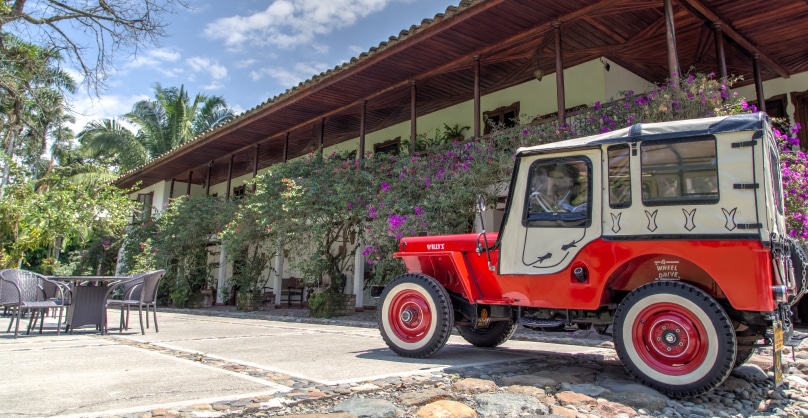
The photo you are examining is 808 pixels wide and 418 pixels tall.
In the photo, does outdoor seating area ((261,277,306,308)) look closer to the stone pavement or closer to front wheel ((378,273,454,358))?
the stone pavement

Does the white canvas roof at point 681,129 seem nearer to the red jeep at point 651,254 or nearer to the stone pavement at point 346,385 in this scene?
the red jeep at point 651,254

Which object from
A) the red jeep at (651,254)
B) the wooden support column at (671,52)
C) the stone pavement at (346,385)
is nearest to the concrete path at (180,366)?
the stone pavement at (346,385)

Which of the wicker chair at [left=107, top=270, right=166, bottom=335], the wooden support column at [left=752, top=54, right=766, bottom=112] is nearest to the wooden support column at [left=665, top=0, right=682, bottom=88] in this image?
the wooden support column at [left=752, top=54, right=766, bottom=112]

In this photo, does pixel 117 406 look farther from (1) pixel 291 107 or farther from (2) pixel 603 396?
(1) pixel 291 107

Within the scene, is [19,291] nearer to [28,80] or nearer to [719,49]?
[28,80]

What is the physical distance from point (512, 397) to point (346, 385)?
3.30 feet

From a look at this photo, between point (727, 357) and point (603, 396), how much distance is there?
30.3 inches

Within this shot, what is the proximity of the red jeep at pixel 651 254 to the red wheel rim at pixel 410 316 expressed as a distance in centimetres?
2

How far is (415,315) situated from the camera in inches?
177

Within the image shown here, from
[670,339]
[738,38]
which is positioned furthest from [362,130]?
[670,339]

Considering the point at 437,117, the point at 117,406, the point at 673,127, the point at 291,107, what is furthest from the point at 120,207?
A: the point at 673,127

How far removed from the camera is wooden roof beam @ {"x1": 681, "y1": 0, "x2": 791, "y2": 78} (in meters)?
7.89

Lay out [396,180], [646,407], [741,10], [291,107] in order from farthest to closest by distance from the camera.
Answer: [291,107] → [396,180] → [741,10] → [646,407]

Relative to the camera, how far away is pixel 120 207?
16844 mm
